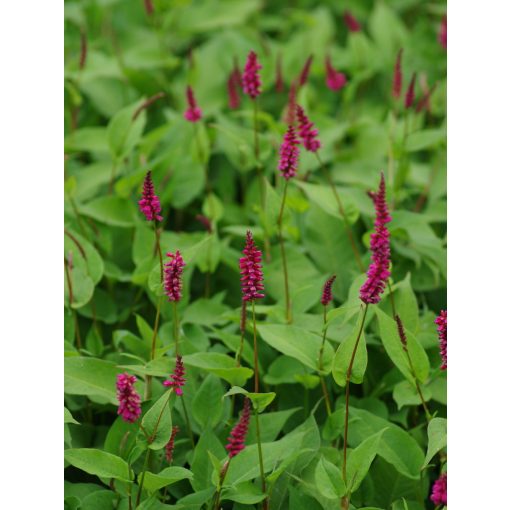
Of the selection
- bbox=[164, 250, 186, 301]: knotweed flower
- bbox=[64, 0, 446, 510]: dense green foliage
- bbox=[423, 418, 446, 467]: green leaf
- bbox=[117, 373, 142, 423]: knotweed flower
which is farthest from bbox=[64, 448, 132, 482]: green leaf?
bbox=[423, 418, 446, 467]: green leaf

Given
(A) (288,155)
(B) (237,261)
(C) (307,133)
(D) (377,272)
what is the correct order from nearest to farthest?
(D) (377,272)
(A) (288,155)
(C) (307,133)
(B) (237,261)

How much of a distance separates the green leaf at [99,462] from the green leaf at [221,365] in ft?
0.61

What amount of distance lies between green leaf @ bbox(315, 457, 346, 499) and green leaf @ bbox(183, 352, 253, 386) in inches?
8.0

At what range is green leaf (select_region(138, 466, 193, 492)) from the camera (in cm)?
111

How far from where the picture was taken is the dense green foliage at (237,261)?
1.23m

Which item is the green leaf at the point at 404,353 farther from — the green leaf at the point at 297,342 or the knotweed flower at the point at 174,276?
the knotweed flower at the point at 174,276

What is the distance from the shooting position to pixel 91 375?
1.33 m

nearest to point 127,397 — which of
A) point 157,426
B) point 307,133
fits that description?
point 157,426

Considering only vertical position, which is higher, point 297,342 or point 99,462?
point 297,342

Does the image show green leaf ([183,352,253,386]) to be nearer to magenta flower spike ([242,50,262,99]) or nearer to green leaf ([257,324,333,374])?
green leaf ([257,324,333,374])

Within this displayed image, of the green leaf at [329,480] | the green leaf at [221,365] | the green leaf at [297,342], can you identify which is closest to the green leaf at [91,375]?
the green leaf at [221,365]

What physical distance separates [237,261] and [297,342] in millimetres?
401

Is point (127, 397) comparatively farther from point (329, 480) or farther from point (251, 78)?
point (251, 78)
